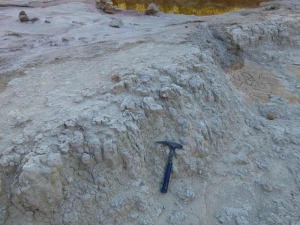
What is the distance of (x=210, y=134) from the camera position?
371 cm

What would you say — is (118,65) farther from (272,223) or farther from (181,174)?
(272,223)

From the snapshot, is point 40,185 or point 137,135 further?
point 137,135

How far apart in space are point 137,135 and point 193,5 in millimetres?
7625

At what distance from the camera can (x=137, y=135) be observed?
316 centimetres

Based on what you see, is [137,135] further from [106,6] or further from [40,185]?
[106,6]

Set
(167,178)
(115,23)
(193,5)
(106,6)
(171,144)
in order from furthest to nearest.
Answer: (193,5)
(106,6)
(115,23)
(171,144)
(167,178)

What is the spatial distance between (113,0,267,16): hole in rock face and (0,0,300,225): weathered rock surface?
13.8 feet

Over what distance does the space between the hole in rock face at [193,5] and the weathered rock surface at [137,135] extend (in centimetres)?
421

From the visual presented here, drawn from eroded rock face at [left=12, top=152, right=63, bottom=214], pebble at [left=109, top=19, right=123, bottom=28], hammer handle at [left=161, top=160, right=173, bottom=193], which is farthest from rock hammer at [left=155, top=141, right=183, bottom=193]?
pebble at [left=109, top=19, right=123, bottom=28]

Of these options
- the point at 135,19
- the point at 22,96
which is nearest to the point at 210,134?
the point at 22,96

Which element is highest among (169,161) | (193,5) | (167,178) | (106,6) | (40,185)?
(106,6)

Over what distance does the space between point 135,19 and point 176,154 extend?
15.9 feet

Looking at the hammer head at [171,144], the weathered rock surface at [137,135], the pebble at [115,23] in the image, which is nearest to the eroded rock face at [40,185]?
the weathered rock surface at [137,135]

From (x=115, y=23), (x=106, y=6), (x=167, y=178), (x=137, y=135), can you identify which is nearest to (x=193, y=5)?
(x=106, y=6)
